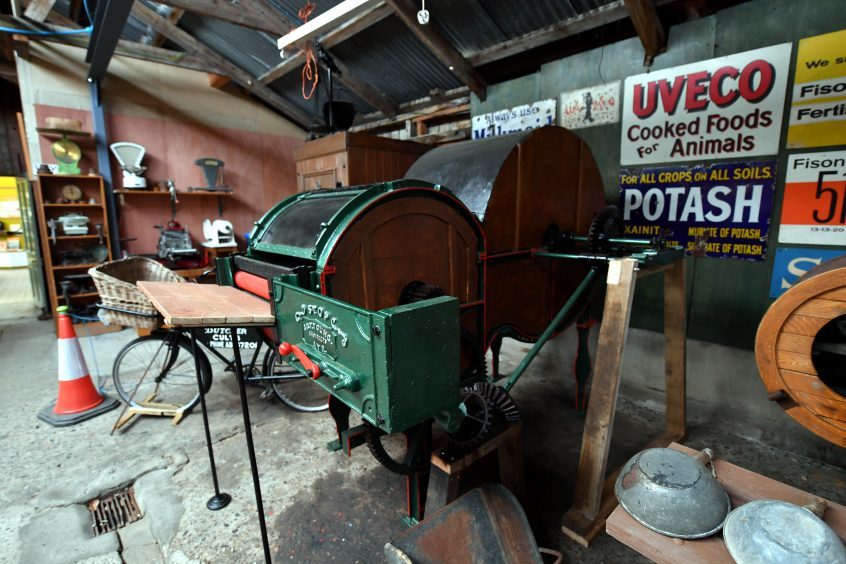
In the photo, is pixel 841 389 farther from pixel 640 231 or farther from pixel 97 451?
pixel 97 451

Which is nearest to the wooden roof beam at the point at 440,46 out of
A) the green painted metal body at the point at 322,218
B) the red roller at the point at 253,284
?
the green painted metal body at the point at 322,218

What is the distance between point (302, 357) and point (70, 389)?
3097 millimetres

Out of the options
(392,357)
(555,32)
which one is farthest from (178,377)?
(555,32)

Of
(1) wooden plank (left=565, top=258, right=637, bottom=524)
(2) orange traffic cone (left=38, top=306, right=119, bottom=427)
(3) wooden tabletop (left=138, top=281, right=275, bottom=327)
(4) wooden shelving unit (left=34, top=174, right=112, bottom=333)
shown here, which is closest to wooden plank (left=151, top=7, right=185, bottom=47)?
(4) wooden shelving unit (left=34, top=174, right=112, bottom=333)

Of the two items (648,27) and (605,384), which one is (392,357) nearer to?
(605,384)

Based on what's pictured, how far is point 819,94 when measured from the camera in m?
2.61

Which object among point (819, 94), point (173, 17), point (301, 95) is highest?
point (173, 17)

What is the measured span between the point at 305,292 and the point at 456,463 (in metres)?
1.01

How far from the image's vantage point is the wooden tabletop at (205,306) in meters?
1.41

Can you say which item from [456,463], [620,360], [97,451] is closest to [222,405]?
[97,451]

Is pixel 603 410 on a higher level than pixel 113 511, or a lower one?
higher

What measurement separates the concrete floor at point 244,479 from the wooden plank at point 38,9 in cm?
441

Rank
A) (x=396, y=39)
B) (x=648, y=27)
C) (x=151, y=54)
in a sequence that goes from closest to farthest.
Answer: (x=648, y=27) < (x=396, y=39) < (x=151, y=54)

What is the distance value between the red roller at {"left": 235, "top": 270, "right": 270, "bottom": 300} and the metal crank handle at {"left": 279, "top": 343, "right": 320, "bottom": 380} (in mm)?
564
